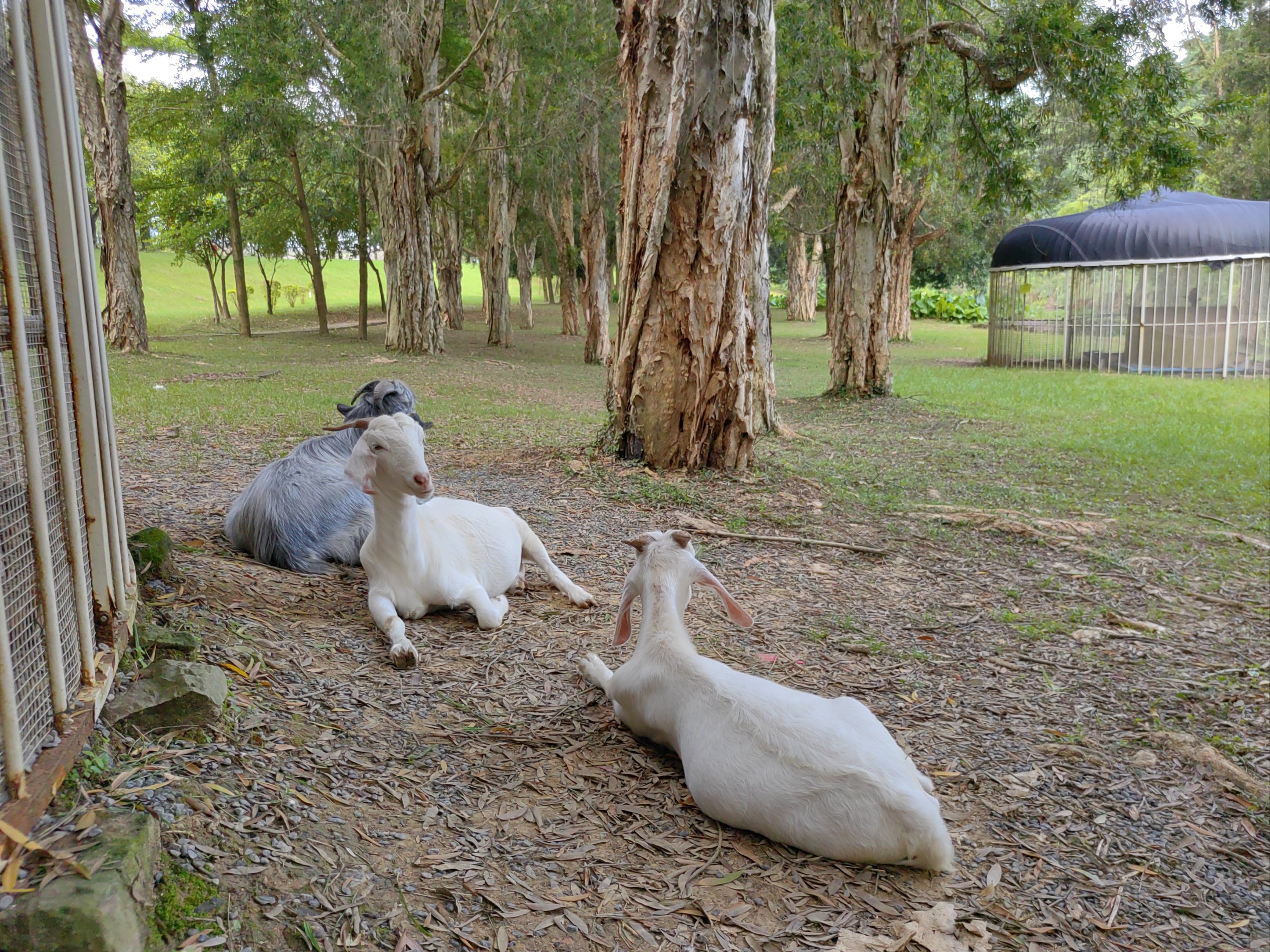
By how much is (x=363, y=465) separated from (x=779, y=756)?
94.9 inches

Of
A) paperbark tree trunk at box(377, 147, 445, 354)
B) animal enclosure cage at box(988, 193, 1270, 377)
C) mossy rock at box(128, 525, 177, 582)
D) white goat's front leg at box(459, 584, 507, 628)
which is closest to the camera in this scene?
mossy rock at box(128, 525, 177, 582)

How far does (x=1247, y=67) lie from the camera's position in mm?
26297

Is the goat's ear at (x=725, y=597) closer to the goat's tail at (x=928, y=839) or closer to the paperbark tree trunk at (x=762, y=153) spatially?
the goat's tail at (x=928, y=839)

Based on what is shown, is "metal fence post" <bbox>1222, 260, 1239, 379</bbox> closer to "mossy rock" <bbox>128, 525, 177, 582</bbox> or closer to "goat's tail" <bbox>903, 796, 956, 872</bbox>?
"goat's tail" <bbox>903, 796, 956, 872</bbox>

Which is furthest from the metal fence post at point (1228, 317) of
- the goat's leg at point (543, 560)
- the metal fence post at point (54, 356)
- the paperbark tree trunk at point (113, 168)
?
the paperbark tree trunk at point (113, 168)

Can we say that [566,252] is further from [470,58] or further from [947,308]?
[947,308]

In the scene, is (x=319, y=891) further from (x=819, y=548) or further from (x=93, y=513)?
(x=819, y=548)

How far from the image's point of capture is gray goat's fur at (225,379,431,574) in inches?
205

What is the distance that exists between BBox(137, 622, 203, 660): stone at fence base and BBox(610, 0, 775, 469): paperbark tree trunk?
5.22 meters

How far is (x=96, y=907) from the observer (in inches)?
75.3

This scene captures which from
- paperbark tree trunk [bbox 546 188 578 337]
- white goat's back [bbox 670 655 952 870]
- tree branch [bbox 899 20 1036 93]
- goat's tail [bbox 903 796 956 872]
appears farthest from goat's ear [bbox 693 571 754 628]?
paperbark tree trunk [bbox 546 188 578 337]

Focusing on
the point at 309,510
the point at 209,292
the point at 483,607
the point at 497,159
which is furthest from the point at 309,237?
the point at 209,292

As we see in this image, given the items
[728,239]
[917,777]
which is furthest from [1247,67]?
[917,777]

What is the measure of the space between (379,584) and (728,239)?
463 centimetres
